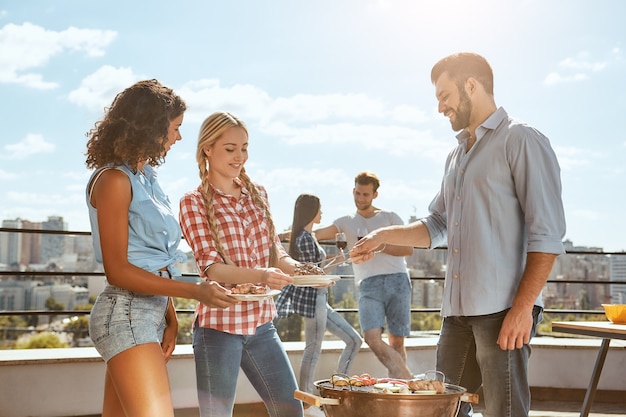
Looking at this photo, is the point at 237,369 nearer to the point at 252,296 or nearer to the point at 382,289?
the point at 252,296

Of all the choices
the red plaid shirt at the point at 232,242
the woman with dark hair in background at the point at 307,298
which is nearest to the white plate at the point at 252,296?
the red plaid shirt at the point at 232,242

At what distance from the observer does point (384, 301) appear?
523 cm

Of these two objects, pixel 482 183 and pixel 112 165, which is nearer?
pixel 112 165

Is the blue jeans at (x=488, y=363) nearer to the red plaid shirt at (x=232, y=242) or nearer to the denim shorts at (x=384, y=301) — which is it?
the red plaid shirt at (x=232, y=242)

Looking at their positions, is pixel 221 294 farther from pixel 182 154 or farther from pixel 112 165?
pixel 182 154

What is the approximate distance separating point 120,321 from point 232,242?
2.13 ft

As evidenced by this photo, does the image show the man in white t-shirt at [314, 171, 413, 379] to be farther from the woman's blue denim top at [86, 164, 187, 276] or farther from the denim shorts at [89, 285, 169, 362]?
the denim shorts at [89, 285, 169, 362]

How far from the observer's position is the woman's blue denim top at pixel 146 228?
6.50 ft

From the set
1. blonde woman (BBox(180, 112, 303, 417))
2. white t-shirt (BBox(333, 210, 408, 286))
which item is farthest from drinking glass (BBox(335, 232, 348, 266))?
blonde woman (BBox(180, 112, 303, 417))

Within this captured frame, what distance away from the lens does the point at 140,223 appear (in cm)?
199

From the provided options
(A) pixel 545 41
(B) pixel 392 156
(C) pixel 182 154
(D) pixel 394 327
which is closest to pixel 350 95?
(B) pixel 392 156

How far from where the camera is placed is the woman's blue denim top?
198 cm

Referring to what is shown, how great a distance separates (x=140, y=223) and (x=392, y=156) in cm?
9139

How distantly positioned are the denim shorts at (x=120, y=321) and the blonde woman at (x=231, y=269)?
1.33 ft
